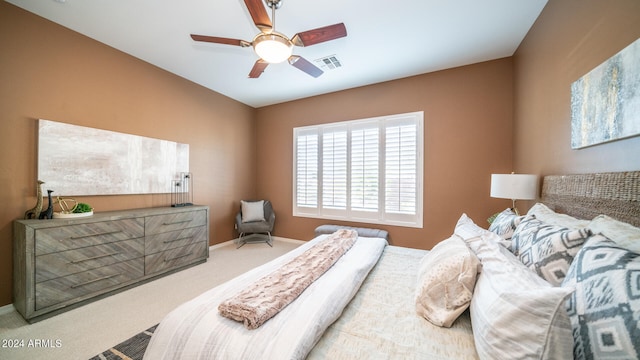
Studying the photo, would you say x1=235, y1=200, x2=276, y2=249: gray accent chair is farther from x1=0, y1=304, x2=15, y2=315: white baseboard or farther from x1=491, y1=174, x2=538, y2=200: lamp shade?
x1=491, y1=174, x2=538, y2=200: lamp shade

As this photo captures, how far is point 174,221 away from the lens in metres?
3.07

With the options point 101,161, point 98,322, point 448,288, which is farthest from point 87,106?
point 448,288

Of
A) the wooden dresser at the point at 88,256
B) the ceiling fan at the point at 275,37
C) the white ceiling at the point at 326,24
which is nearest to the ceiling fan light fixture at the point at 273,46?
the ceiling fan at the point at 275,37

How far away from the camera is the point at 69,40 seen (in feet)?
A: 8.21

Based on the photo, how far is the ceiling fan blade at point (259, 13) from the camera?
1.61 metres

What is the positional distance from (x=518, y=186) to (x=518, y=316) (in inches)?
74.8

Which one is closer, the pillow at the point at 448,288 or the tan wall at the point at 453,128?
the pillow at the point at 448,288

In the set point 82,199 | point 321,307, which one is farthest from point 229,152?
point 321,307

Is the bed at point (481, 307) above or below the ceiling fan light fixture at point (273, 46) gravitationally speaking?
below

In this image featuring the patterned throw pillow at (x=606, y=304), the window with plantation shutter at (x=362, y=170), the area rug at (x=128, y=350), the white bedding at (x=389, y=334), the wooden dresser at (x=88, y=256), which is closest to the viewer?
the patterned throw pillow at (x=606, y=304)

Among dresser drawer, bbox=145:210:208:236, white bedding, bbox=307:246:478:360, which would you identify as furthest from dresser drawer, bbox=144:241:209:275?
white bedding, bbox=307:246:478:360

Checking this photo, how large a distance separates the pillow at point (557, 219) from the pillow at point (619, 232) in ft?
0.66

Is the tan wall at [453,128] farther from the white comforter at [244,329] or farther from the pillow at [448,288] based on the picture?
the white comforter at [244,329]

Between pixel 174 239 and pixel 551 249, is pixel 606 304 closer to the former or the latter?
pixel 551 249
